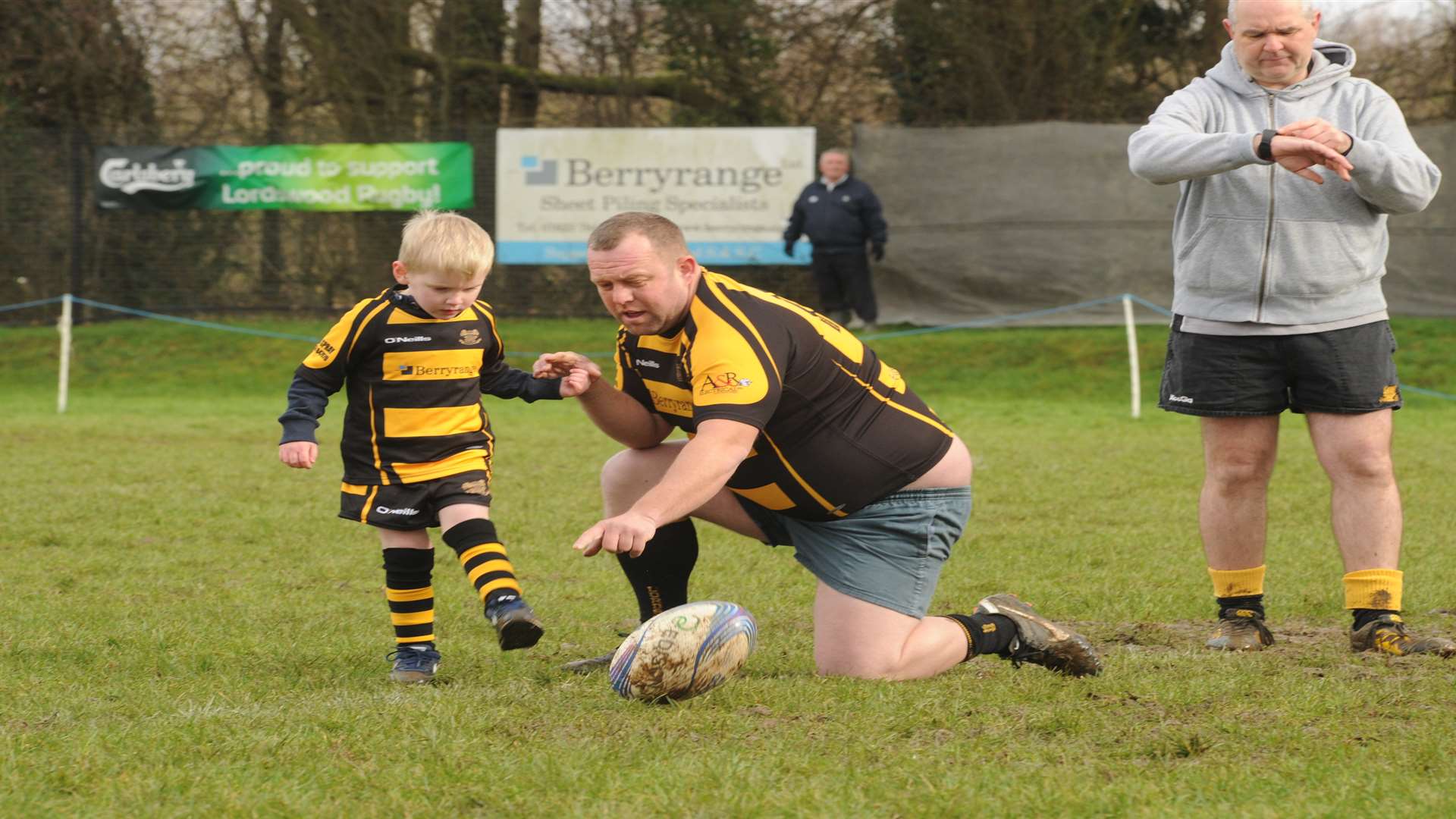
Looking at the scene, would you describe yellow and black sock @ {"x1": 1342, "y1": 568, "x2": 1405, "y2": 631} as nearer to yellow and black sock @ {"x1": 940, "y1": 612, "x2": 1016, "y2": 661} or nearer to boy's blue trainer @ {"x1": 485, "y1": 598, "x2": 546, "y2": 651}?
yellow and black sock @ {"x1": 940, "y1": 612, "x2": 1016, "y2": 661}

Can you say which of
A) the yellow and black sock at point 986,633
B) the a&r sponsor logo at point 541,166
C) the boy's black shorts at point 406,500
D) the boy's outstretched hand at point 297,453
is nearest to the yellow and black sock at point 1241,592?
the yellow and black sock at point 986,633

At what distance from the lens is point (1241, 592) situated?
512 cm

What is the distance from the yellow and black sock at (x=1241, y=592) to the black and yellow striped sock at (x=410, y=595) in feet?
8.17

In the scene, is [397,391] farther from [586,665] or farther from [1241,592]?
[1241,592]

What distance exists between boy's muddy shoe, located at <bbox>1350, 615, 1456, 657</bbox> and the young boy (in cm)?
254

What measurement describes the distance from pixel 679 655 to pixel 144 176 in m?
16.4

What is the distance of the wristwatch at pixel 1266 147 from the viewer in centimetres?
454

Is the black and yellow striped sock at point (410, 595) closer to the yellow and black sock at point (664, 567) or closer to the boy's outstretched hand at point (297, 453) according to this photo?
the boy's outstretched hand at point (297, 453)

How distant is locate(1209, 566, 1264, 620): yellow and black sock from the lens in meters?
5.10

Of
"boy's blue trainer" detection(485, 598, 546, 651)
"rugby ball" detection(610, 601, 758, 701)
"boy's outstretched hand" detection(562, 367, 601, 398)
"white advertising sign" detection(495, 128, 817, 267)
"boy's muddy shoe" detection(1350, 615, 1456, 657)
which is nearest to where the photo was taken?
"rugby ball" detection(610, 601, 758, 701)

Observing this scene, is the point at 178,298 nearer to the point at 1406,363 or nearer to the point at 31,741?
the point at 1406,363

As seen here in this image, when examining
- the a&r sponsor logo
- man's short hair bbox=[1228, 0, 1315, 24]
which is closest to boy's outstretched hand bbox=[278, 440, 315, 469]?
man's short hair bbox=[1228, 0, 1315, 24]

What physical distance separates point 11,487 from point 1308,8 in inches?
294

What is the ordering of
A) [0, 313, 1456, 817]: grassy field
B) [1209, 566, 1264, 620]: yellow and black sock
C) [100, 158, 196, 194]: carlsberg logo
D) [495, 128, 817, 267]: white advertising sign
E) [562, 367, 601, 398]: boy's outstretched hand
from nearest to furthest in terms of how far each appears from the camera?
1. [0, 313, 1456, 817]: grassy field
2. [562, 367, 601, 398]: boy's outstretched hand
3. [1209, 566, 1264, 620]: yellow and black sock
4. [495, 128, 817, 267]: white advertising sign
5. [100, 158, 196, 194]: carlsberg logo
